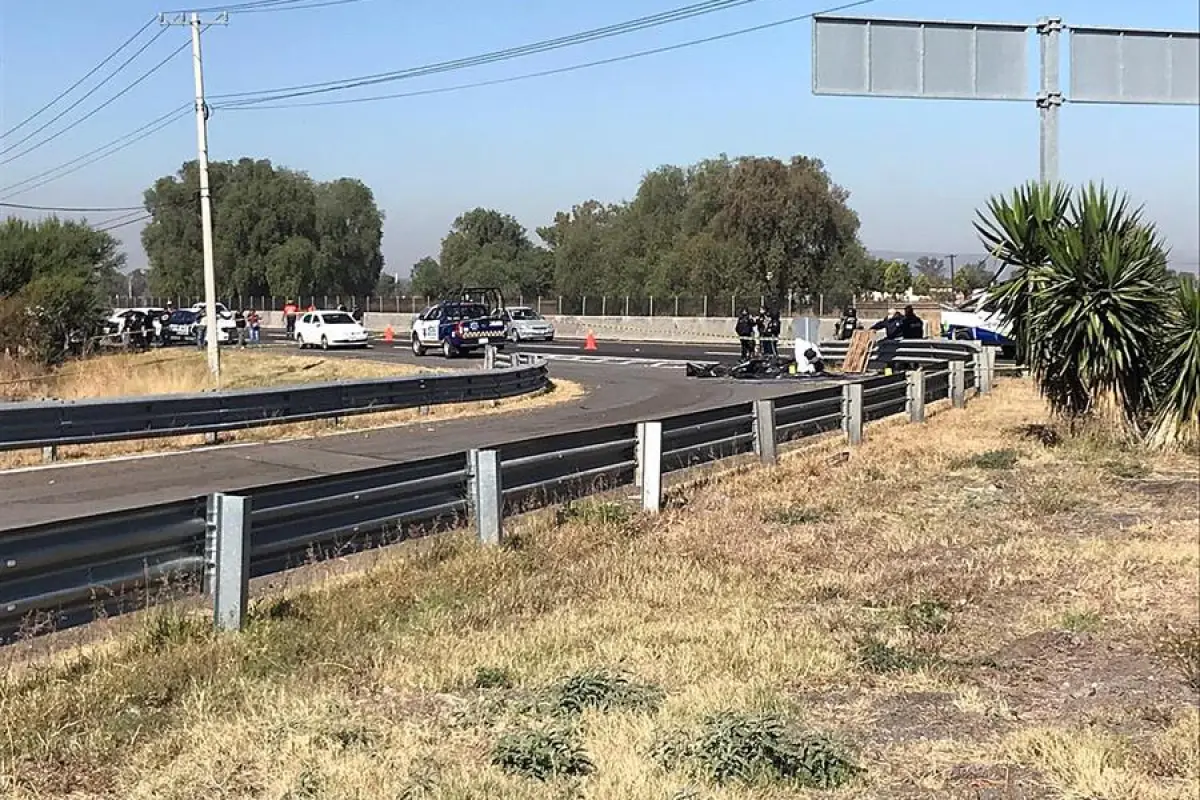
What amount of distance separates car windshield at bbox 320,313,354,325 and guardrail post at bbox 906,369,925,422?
3490cm

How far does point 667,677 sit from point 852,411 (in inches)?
406

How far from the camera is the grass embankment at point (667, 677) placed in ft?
15.0

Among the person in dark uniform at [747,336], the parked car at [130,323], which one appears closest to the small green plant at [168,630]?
the person in dark uniform at [747,336]

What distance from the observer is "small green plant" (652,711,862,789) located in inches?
177

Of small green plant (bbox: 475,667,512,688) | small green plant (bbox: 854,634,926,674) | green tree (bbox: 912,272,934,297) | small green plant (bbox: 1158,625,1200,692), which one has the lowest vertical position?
small green plant (bbox: 1158,625,1200,692)

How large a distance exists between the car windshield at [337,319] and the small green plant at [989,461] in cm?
3893

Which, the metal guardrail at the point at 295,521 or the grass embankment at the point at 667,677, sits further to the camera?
the metal guardrail at the point at 295,521

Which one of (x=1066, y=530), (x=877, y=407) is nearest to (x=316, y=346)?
(x=877, y=407)

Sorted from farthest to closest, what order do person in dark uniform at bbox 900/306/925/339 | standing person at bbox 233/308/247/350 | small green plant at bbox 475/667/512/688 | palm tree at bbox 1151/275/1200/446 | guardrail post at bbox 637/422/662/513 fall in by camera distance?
standing person at bbox 233/308/247/350 < person in dark uniform at bbox 900/306/925/339 < palm tree at bbox 1151/275/1200/446 < guardrail post at bbox 637/422/662/513 < small green plant at bbox 475/667/512/688

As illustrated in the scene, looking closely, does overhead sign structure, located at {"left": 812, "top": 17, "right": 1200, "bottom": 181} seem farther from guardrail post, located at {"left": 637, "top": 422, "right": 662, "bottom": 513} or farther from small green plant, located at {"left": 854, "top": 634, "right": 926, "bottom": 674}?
small green plant, located at {"left": 854, "top": 634, "right": 926, "bottom": 674}

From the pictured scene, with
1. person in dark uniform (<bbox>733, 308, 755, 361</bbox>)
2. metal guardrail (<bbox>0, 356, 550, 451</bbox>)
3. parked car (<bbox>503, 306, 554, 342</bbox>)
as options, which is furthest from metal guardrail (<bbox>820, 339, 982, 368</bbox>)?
parked car (<bbox>503, 306, 554, 342</bbox>)

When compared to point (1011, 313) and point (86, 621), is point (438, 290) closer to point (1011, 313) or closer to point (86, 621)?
point (1011, 313)

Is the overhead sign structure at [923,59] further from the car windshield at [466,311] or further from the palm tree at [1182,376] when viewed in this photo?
the car windshield at [466,311]

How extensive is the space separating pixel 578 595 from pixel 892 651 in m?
2.06
